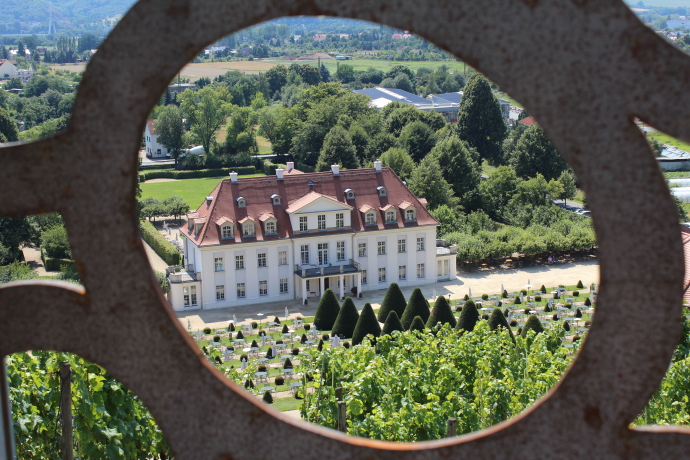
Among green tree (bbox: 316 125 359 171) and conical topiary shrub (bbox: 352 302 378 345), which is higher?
green tree (bbox: 316 125 359 171)

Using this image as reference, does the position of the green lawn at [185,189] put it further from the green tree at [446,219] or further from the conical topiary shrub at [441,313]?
the conical topiary shrub at [441,313]

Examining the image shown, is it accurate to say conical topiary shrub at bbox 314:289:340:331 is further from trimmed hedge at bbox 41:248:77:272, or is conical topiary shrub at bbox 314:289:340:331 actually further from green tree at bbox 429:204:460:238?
trimmed hedge at bbox 41:248:77:272

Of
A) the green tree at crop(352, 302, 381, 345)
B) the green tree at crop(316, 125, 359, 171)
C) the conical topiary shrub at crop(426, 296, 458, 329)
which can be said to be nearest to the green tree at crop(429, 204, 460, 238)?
the green tree at crop(316, 125, 359, 171)

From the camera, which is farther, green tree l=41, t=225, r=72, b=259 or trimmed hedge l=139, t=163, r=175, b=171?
trimmed hedge l=139, t=163, r=175, b=171

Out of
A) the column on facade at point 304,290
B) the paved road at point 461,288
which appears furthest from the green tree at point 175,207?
the column on facade at point 304,290

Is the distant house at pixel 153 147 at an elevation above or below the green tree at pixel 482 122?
below

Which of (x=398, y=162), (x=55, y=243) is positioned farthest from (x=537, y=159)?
(x=55, y=243)
